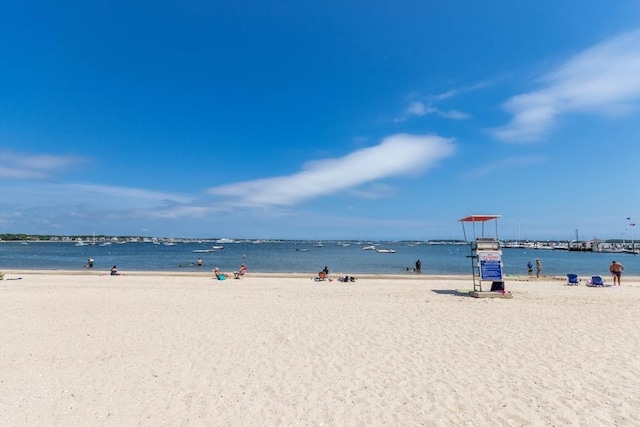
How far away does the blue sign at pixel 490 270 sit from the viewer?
15531 mm

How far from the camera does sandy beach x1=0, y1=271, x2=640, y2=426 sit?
5.28 m

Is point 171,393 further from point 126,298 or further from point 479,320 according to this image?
point 126,298

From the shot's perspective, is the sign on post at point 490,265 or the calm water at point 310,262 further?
the calm water at point 310,262

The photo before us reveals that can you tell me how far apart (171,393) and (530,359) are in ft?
23.2

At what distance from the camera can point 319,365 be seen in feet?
23.7

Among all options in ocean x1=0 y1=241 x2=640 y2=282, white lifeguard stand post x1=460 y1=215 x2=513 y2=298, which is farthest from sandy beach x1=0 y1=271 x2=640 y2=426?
ocean x1=0 y1=241 x2=640 y2=282

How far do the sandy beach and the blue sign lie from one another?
2.27m

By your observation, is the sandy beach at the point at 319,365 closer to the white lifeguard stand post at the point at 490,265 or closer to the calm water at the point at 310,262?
the white lifeguard stand post at the point at 490,265

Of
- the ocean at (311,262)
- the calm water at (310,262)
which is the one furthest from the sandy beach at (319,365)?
the calm water at (310,262)

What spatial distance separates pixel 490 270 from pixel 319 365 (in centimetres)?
1122

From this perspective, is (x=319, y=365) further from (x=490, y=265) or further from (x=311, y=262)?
(x=311, y=262)

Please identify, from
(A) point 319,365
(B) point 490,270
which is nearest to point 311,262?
(B) point 490,270

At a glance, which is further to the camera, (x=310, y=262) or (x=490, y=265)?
(x=310, y=262)

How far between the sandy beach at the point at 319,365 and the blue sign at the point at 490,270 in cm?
227
